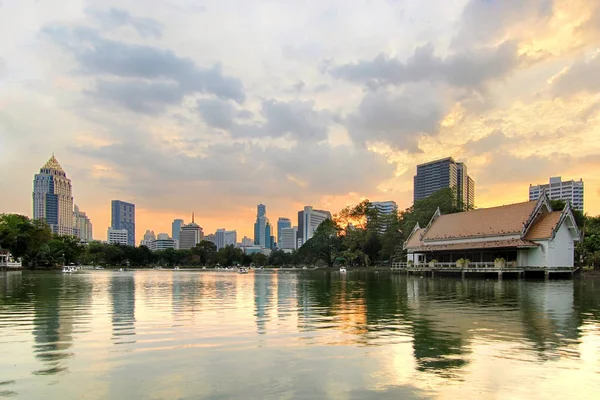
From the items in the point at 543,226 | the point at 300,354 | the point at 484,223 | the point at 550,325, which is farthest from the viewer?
the point at 484,223

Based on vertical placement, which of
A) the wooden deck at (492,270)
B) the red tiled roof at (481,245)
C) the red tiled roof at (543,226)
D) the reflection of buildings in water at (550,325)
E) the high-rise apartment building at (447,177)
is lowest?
the wooden deck at (492,270)

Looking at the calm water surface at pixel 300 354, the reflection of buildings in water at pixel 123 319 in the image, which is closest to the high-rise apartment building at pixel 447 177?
the reflection of buildings in water at pixel 123 319

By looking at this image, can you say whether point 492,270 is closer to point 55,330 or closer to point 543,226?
point 543,226

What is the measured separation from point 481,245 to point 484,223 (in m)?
4.02

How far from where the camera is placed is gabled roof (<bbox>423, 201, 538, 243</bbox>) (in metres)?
53.5

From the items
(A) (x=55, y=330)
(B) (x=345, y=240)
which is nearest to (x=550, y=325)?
(A) (x=55, y=330)

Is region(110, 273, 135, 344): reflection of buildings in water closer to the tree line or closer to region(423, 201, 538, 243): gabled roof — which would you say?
region(423, 201, 538, 243): gabled roof

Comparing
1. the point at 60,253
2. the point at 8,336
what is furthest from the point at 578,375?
the point at 60,253

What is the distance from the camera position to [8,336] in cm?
1328

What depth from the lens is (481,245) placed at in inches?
2152

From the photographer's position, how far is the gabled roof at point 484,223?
176 feet

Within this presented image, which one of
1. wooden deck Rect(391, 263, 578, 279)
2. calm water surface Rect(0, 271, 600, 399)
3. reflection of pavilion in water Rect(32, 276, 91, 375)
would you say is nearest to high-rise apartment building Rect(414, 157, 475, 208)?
wooden deck Rect(391, 263, 578, 279)

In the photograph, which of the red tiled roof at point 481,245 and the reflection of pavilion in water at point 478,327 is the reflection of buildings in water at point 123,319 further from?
the red tiled roof at point 481,245

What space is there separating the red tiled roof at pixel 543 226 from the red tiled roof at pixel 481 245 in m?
1.08
